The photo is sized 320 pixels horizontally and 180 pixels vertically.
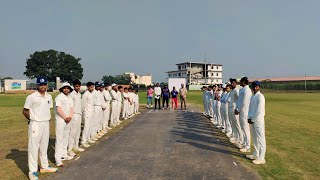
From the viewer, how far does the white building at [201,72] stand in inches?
4316

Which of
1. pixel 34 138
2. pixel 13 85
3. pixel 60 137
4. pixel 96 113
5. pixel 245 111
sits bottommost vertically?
pixel 60 137

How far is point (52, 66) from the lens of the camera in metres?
97.1

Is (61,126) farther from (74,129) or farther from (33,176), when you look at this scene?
(33,176)

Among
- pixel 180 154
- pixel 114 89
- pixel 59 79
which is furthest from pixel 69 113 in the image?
pixel 59 79

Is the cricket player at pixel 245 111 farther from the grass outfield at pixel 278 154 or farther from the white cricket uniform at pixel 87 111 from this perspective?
the white cricket uniform at pixel 87 111

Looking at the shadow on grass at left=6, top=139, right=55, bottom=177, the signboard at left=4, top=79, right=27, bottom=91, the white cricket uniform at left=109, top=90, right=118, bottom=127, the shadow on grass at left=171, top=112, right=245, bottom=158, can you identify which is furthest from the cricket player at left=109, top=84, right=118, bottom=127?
the signboard at left=4, top=79, right=27, bottom=91

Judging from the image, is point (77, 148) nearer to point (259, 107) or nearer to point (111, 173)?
point (111, 173)

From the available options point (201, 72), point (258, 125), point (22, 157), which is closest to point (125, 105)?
point (22, 157)

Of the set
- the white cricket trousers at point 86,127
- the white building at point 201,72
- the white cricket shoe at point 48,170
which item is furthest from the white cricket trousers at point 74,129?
the white building at point 201,72

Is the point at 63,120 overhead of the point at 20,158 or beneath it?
overhead

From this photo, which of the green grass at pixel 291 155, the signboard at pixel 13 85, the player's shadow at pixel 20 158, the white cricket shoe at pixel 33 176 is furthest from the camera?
the signboard at pixel 13 85

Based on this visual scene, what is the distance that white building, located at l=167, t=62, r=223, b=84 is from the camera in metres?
110

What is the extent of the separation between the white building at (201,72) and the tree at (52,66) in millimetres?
40615

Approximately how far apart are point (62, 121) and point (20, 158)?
1.88 m
